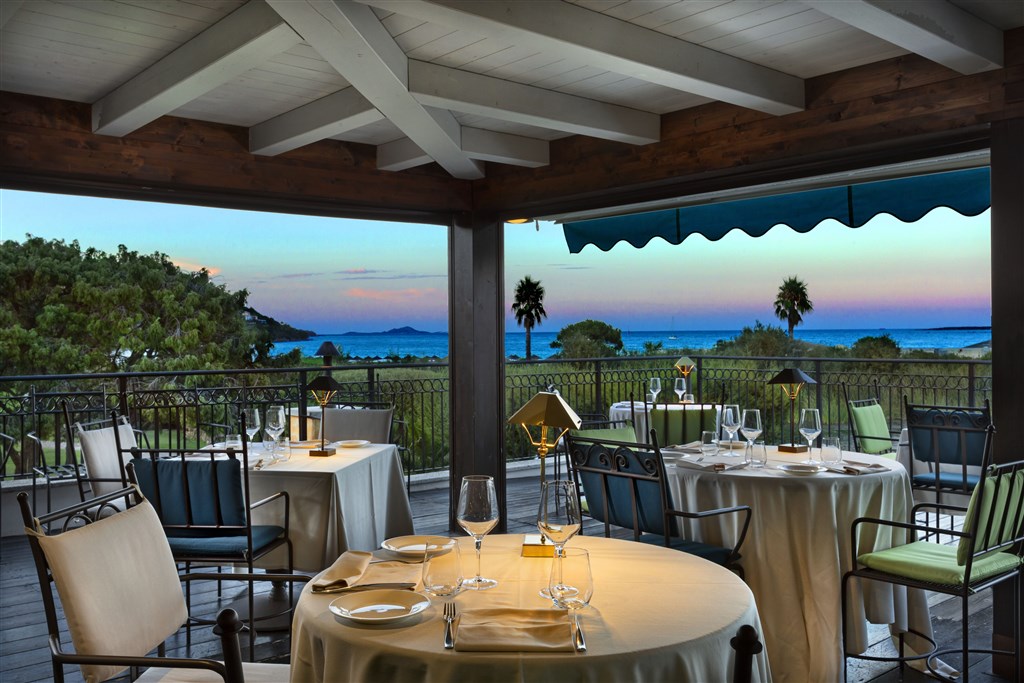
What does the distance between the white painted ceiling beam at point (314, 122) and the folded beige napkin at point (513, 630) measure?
311 centimetres

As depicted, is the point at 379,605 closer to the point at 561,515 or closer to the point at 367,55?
the point at 561,515

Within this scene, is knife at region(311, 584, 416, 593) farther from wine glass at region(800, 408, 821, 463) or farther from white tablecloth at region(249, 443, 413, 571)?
wine glass at region(800, 408, 821, 463)

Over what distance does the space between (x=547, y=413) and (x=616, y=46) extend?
64.4 inches

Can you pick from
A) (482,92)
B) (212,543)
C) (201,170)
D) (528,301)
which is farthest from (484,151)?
(528,301)

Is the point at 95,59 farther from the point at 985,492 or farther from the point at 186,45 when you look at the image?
the point at 985,492

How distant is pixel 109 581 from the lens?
6.59ft

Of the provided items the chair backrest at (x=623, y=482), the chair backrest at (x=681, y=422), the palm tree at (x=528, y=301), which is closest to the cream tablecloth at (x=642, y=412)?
the chair backrest at (x=681, y=422)

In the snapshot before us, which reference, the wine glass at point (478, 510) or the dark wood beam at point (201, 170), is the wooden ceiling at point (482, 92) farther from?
the wine glass at point (478, 510)

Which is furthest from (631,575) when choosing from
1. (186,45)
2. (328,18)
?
(186,45)

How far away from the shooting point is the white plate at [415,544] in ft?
7.14

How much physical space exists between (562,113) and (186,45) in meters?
1.84

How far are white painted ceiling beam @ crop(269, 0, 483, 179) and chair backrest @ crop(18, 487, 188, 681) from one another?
1.71m

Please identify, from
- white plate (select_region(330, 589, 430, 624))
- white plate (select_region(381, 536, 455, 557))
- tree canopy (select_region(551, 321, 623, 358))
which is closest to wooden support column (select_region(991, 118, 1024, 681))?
white plate (select_region(381, 536, 455, 557))

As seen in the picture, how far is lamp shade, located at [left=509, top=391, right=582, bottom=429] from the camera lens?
8.34 ft
